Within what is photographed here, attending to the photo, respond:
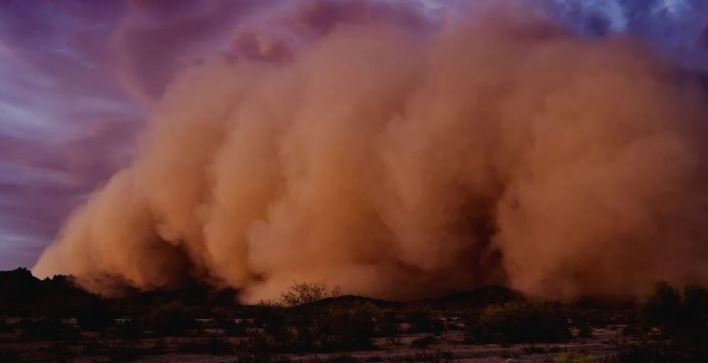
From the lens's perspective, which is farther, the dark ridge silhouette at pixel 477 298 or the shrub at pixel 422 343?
the dark ridge silhouette at pixel 477 298

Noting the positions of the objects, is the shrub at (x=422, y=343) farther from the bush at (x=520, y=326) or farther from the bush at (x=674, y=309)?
the bush at (x=674, y=309)

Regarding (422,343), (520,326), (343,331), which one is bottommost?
A: (422,343)

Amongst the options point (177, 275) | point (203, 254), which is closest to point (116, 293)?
point (177, 275)

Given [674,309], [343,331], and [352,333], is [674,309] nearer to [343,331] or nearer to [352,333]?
[352,333]

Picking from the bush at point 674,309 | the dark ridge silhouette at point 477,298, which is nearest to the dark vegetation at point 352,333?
the bush at point 674,309

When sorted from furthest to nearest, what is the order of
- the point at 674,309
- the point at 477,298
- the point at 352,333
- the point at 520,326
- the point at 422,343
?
1. the point at 477,298
2. the point at 520,326
3. the point at 352,333
4. the point at 674,309
5. the point at 422,343

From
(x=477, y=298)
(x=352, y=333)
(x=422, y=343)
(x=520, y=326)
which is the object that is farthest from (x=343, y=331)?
(x=477, y=298)

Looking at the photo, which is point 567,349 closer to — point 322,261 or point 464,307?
point 464,307

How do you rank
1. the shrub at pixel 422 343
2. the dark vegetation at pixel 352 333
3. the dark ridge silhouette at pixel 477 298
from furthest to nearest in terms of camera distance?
the dark ridge silhouette at pixel 477 298 < the shrub at pixel 422 343 < the dark vegetation at pixel 352 333

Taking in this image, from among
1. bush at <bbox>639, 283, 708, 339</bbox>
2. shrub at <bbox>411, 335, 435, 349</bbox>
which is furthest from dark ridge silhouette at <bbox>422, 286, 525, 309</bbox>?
shrub at <bbox>411, 335, 435, 349</bbox>
